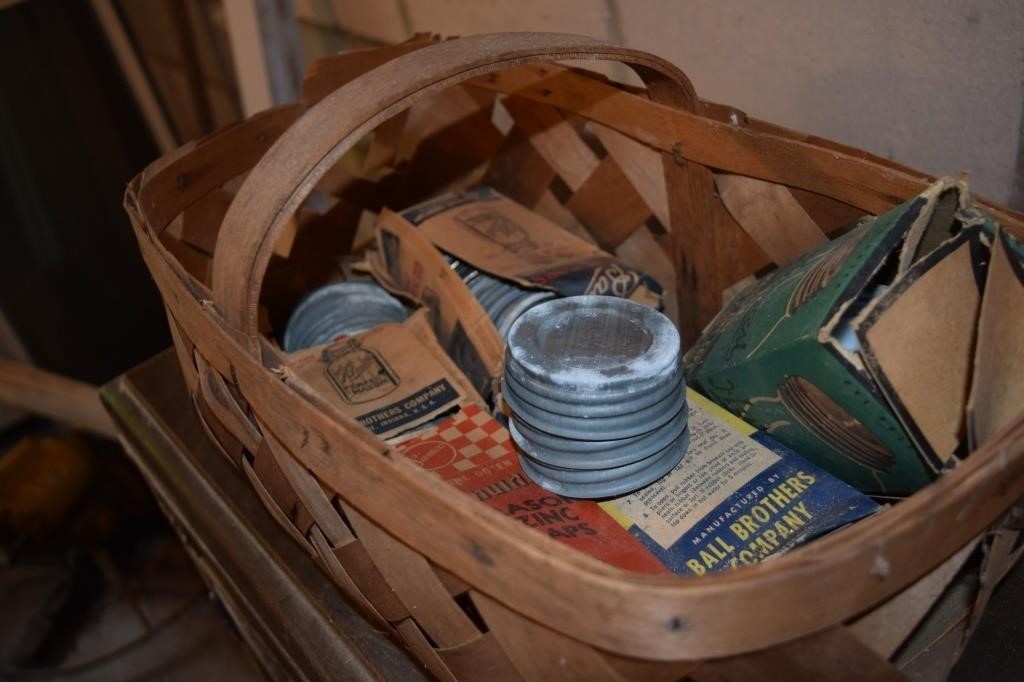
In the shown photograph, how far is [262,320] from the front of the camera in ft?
3.09

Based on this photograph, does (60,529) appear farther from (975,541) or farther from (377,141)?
(975,541)

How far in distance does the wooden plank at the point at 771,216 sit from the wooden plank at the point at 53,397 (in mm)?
956

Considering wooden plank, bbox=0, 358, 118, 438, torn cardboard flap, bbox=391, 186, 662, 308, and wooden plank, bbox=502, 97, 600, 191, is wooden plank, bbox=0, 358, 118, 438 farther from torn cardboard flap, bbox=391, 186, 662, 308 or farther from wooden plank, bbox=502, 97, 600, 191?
wooden plank, bbox=502, 97, 600, 191

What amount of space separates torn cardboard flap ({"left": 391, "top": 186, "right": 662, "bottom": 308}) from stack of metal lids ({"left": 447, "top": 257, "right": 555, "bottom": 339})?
0.07ft

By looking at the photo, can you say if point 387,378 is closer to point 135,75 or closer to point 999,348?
point 999,348

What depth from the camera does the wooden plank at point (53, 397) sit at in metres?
1.31

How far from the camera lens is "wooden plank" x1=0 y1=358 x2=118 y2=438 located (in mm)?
1307

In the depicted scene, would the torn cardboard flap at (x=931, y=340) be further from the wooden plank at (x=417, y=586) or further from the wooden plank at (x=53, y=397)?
the wooden plank at (x=53, y=397)

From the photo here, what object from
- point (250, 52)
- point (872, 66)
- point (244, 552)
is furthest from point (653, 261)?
point (250, 52)

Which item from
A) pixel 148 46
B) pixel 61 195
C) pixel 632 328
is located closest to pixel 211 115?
pixel 148 46

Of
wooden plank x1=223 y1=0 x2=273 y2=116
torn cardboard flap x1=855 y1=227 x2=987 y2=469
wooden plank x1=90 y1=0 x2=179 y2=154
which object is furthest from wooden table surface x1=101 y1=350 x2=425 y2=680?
wooden plank x1=90 y1=0 x2=179 y2=154

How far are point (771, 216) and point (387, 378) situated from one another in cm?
39

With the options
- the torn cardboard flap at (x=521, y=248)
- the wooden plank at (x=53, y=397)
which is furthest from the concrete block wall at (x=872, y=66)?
the wooden plank at (x=53, y=397)

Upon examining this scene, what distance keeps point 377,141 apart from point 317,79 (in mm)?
115
